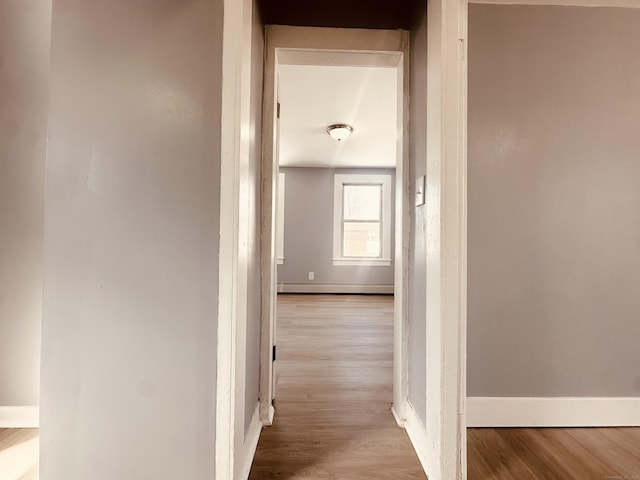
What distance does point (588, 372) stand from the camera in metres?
1.72

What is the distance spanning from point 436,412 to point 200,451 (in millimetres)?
834

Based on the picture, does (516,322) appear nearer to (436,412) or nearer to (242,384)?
(436,412)

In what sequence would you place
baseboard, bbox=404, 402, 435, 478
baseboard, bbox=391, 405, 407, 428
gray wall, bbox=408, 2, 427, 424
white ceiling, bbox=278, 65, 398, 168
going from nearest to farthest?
baseboard, bbox=404, 402, 435, 478
gray wall, bbox=408, 2, 427, 424
baseboard, bbox=391, 405, 407, 428
white ceiling, bbox=278, 65, 398, 168

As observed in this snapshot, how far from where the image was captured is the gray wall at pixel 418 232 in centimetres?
145

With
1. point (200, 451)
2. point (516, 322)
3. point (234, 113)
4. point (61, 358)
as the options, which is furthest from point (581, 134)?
point (61, 358)

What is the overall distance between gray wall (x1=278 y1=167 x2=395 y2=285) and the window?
12cm

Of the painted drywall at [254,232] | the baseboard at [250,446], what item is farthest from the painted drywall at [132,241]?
the painted drywall at [254,232]

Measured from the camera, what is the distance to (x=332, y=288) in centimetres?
643

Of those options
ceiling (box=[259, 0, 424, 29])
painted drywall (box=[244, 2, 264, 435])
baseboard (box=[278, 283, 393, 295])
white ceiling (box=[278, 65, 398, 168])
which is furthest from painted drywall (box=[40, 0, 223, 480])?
→ baseboard (box=[278, 283, 393, 295])

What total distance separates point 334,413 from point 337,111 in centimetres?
302

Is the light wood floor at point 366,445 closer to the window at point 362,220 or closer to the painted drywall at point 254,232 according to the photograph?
the painted drywall at point 254,232

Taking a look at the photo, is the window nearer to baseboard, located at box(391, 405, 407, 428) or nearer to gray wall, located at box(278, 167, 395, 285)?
gray wall, located at box(278, 167, 395, 285)

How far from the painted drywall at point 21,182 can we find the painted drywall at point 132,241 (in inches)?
33.4

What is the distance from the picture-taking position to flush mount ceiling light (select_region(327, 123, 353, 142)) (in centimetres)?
412
